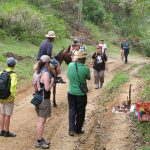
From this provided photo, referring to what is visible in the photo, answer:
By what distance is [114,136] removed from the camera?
1043 centimetres

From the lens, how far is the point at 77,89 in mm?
10195

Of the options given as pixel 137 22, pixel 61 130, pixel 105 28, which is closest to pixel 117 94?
pixel 61 130

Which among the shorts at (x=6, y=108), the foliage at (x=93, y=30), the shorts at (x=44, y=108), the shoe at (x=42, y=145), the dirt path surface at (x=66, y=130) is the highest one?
the shorts at (x=44, y=108)

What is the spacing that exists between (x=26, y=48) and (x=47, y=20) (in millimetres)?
9337

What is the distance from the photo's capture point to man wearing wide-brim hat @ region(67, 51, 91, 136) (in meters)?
10.1

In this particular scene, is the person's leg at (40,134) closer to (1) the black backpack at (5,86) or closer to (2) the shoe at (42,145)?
(2) the shoe at (42,145)

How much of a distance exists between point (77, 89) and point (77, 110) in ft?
1.77

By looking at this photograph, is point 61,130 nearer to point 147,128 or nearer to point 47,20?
point 147,128

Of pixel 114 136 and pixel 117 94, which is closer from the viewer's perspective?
pixel 114 136

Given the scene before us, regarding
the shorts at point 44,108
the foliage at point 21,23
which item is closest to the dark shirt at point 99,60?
the shorts at point 44,108

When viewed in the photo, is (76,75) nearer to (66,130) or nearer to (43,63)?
(43,63)

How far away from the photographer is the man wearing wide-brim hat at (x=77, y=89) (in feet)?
33.3

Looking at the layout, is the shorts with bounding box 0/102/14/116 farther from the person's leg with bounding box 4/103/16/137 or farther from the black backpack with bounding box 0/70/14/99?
the black backpack with bounding box 0/70/14/99

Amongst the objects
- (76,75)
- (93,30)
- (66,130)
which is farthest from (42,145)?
(93,30)
